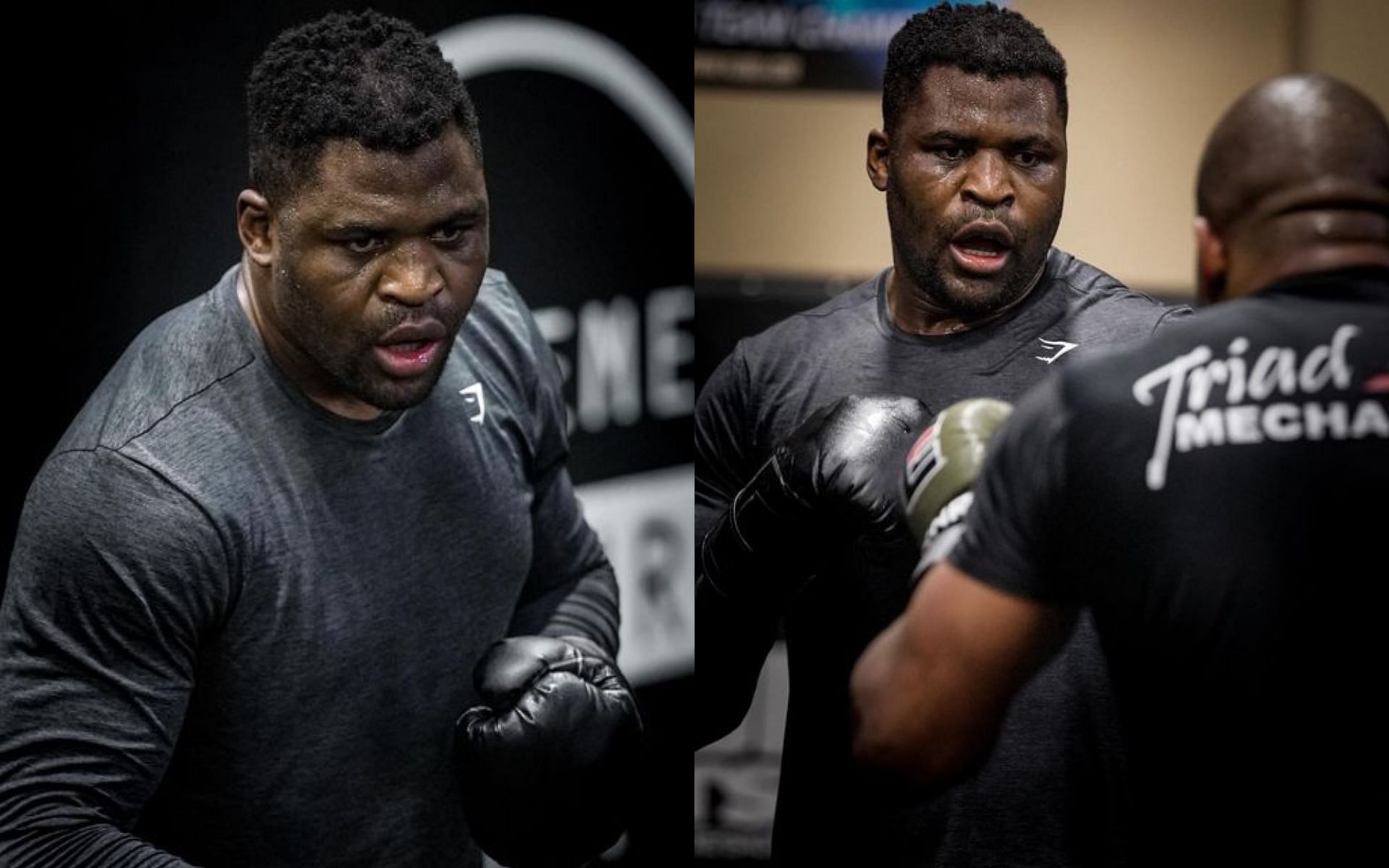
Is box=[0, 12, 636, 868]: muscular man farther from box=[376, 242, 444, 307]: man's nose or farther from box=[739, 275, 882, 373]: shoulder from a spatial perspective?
box=[739, 275, 882, 373]: shoulder

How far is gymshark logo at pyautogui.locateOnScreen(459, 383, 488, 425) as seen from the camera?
2.06 meters

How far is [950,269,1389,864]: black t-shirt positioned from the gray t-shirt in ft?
2.35

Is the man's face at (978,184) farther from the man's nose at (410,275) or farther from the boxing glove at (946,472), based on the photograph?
the man's nose at (410,275)

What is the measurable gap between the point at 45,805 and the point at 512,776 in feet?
1.73

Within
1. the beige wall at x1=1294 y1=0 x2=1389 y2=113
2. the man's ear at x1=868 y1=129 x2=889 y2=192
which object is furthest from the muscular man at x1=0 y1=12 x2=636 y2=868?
the beige wall at x1=1294 y1=0 x2=1389 y2=113

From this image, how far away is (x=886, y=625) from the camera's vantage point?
6.66ft

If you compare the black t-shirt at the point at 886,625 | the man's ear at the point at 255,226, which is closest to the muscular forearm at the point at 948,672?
the black t-shirt at the point at 886,625

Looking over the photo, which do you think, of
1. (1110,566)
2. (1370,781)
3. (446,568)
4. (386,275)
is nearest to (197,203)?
(386,275)

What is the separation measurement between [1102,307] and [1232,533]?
0.63 meters

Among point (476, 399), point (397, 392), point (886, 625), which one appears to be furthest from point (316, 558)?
point (886, 625)

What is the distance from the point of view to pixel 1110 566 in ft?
5.04

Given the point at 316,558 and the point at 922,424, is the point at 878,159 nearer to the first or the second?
the point at 922,424

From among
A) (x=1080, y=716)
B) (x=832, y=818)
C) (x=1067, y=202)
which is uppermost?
(x=1067, y=202)

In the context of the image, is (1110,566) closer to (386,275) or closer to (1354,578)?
(1354,578)
